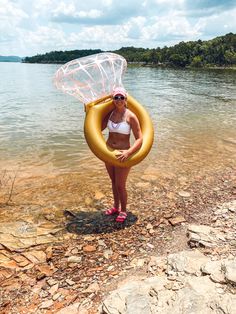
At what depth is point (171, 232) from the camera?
208 inches

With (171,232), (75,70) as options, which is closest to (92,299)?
(171,232)

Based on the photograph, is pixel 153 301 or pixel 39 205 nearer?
pixel 153 301

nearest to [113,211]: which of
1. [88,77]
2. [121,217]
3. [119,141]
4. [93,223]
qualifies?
[121,217]

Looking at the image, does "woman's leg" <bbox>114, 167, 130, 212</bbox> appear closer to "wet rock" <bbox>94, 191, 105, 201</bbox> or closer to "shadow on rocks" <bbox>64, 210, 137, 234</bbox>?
"shadow on rocks" <bbox>64, 210, 137, 234</bbox>

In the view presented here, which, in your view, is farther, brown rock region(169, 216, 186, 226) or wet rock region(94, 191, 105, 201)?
wet rock region(94, 191, 105, 201)

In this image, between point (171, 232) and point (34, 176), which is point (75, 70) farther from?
point (34, 176)

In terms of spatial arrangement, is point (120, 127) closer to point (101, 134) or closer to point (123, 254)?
point (101, 134)

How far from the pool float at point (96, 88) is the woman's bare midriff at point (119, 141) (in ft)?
0.40

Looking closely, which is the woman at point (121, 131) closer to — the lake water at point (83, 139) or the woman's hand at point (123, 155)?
the woman's hand at point (123, 155)

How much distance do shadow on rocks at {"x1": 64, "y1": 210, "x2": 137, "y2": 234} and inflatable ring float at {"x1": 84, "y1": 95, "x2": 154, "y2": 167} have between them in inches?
43.6

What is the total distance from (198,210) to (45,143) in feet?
22.9

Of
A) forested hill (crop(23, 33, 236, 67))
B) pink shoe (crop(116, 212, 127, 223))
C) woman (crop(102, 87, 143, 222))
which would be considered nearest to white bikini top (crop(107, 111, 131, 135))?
woman (crop(102, 87, 143, 222))

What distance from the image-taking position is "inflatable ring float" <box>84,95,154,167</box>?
5023 millimetres

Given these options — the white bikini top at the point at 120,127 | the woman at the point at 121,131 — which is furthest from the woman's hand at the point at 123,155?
the white bikini top at the point at 120,127
